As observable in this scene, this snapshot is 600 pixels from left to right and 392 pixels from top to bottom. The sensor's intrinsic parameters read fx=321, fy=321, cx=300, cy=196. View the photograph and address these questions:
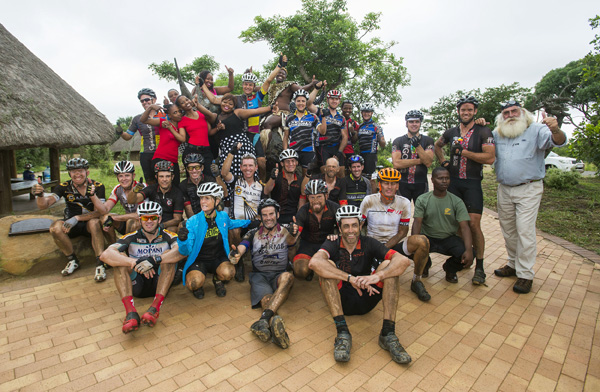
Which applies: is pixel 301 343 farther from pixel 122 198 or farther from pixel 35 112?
pixel 35 112

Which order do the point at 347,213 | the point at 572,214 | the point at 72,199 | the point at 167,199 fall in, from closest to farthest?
A: the point at 347,213
the point at 167,199
the point at 72,199
the point at 572,214

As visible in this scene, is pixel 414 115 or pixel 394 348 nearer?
pixel 394 348

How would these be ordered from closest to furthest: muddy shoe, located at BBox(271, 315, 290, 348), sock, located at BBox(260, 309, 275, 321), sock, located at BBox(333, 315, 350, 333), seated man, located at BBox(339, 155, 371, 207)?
muddy shoe, located at BBox(271, 315, 290, 348), sock, located at BBox(333, 315, 350, 333), sock, located at BBox(260, 309, 275, 321), seated man, located at BBox(339, 155, 371, 207)

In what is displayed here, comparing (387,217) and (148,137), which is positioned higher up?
(148,137)

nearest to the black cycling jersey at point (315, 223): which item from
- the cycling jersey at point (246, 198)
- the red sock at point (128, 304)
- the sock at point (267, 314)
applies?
the cycling jersey at point (246, 198)

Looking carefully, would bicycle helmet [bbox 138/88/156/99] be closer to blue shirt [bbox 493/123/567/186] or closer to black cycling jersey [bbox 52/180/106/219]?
black cycling jersey [bbox 52/180/106/219]

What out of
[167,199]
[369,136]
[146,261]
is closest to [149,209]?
[146,261]

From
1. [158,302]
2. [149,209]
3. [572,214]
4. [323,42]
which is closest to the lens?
[158,302]

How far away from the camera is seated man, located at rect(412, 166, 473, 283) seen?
203 inches

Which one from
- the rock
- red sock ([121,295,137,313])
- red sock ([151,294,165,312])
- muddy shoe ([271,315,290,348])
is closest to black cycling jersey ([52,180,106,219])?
the rock

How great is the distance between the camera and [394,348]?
344 cm

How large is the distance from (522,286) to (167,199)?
601 cm

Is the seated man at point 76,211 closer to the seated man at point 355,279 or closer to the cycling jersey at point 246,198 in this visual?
the cycling jersey at point 246,198

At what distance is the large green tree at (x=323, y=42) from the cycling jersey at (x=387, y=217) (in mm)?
18826
